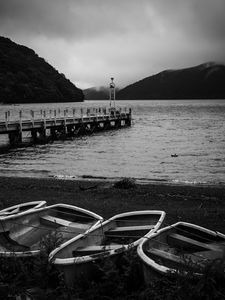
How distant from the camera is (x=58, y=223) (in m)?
7.87

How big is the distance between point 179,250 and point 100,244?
152 centimetres

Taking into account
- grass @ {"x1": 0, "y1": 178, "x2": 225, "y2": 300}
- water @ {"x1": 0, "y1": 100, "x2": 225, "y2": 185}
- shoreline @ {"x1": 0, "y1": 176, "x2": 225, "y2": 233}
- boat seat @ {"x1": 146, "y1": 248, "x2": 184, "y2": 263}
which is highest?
boat seat @ {"x1": 146, "y1": 248, "x2": 184, "y2": 263}

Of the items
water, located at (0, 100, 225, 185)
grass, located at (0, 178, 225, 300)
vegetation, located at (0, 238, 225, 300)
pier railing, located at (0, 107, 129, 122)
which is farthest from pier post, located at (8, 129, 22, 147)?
vegetation, located at (0, 238, 225, 300)

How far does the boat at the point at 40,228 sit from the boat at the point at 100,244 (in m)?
→ 0.33

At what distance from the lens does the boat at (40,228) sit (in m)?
6.77

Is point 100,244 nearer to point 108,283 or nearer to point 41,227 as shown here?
point 108,283

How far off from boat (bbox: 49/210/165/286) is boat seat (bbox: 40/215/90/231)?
0.58 m

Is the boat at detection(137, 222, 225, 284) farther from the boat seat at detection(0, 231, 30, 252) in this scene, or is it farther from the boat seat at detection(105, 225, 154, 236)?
the boat seat at detection(0, 231, 30, 252)

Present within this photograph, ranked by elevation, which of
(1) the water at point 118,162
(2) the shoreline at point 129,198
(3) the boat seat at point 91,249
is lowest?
(1) the water at point 118,162

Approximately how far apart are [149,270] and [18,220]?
3.49 m

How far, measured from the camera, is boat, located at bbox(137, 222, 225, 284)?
5.33 metres

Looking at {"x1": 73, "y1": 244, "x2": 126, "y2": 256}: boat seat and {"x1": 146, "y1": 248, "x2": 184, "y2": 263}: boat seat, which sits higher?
{"x1": 146, "y1": 248, "x2": 184, "y2": 263}: boat seat

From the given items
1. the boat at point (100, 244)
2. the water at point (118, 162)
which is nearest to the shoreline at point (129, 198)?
the boat at point (100, 244)

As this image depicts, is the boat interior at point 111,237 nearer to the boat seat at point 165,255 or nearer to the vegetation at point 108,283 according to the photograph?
the vegetation at point 108,283
